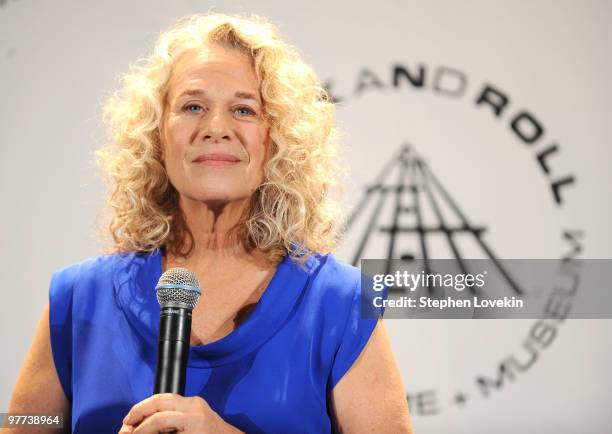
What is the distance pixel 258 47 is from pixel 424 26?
0.85 m

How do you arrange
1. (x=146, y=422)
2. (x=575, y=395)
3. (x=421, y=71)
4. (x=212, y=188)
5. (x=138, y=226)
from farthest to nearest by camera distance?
1. (x=421, y=71)
2. (x=575, y=395)
3. (x=138, y=226)
4. (x=212, y=188)
5. (x=146, y=422)

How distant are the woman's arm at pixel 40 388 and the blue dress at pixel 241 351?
→ 0.01 m

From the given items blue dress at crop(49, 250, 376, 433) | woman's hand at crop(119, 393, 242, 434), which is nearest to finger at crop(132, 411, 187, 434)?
woman's hand at crop(119, 393, 242, 434)

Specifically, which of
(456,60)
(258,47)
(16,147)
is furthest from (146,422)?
(456,60)

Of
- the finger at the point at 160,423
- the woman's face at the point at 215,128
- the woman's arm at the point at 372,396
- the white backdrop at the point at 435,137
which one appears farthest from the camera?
the white backdrop at the point at 435,137

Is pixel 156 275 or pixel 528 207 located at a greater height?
pixel 528 207

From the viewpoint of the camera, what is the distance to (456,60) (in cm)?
186

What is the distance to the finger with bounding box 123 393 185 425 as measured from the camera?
75 cm

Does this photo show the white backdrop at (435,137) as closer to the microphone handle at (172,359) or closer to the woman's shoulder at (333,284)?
the woman's shoulder at (333,284)

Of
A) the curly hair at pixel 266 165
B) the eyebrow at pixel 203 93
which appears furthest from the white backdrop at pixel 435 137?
the eyebrow at pixel 203 93

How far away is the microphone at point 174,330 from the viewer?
770mm

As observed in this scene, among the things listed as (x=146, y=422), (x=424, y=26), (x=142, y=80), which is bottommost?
(x=146, y=422)

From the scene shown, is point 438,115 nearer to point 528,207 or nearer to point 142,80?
point 528,207

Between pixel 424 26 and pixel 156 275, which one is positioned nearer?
pixel 156 275
